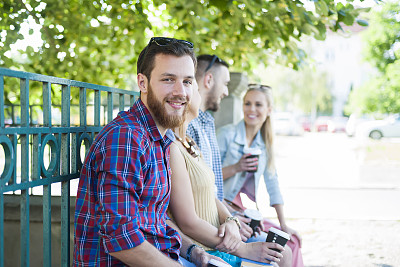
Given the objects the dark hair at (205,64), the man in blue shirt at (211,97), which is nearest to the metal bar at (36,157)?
the man in blue shirt at (211,97)

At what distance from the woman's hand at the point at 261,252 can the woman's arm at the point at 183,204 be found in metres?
0.29

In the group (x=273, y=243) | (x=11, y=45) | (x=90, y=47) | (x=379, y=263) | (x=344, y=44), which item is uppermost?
(x=344, y=44)

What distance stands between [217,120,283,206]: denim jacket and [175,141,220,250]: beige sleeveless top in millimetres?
1330

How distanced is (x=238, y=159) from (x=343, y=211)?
455 cm

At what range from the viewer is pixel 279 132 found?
1453 inches

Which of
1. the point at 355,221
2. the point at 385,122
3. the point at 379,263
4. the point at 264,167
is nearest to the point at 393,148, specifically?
the point at 385,122

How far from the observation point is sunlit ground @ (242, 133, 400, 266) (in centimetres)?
573

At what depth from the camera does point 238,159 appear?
423cm

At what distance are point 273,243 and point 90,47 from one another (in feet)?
14.0

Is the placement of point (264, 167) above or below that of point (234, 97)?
below

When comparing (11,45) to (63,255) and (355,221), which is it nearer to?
(63,255)

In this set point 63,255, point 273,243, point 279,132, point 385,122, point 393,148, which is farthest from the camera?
point 279,132

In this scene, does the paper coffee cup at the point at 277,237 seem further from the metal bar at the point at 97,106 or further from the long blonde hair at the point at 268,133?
the long blonde hair at the point at 268,133

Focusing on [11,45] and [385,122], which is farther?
[385,122]
